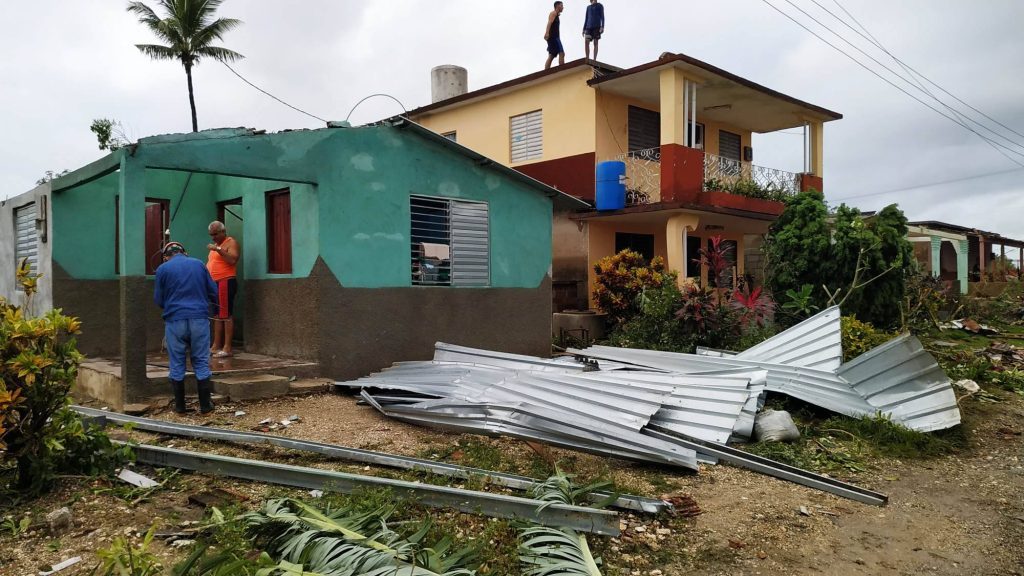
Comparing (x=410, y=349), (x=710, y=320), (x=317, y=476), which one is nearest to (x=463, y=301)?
(x=410, y=349)

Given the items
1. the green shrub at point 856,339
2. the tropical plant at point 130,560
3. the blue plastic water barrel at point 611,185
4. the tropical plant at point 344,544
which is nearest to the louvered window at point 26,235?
the tropical plant at point 344,544

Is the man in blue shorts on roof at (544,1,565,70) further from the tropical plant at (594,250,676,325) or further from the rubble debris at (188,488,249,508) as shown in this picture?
the rubble debris at (188,488,249,508)

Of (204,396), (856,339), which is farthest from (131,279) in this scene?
(856,339)

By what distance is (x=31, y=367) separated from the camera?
424 cm

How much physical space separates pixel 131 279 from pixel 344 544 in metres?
4.93

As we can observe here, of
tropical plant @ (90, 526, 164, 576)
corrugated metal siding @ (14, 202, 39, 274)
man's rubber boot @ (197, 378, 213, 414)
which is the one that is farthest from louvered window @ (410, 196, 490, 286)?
tropical plant @ (90, 526, 164, 576)

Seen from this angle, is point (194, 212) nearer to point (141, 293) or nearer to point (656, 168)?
point (141, 293)

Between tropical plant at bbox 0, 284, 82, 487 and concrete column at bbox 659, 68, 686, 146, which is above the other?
concrete column at bbox 659, 68, 686, 146

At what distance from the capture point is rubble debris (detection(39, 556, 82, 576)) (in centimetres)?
341

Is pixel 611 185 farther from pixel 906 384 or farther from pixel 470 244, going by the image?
pixel 906 384

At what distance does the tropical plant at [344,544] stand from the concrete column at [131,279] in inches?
156

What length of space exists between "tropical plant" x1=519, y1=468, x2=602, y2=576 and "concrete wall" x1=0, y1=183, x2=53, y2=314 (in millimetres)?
7721

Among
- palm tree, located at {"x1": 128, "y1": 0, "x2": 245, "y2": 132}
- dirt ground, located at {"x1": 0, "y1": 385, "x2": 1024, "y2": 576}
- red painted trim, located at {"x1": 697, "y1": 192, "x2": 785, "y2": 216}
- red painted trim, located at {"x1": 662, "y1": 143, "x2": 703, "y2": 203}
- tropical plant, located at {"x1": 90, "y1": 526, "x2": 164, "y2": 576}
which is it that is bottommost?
dirt ground, located at {"x1": 0, "y1": 385, "x2": 1024, "y2": 576}

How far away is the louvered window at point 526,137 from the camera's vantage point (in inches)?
616
